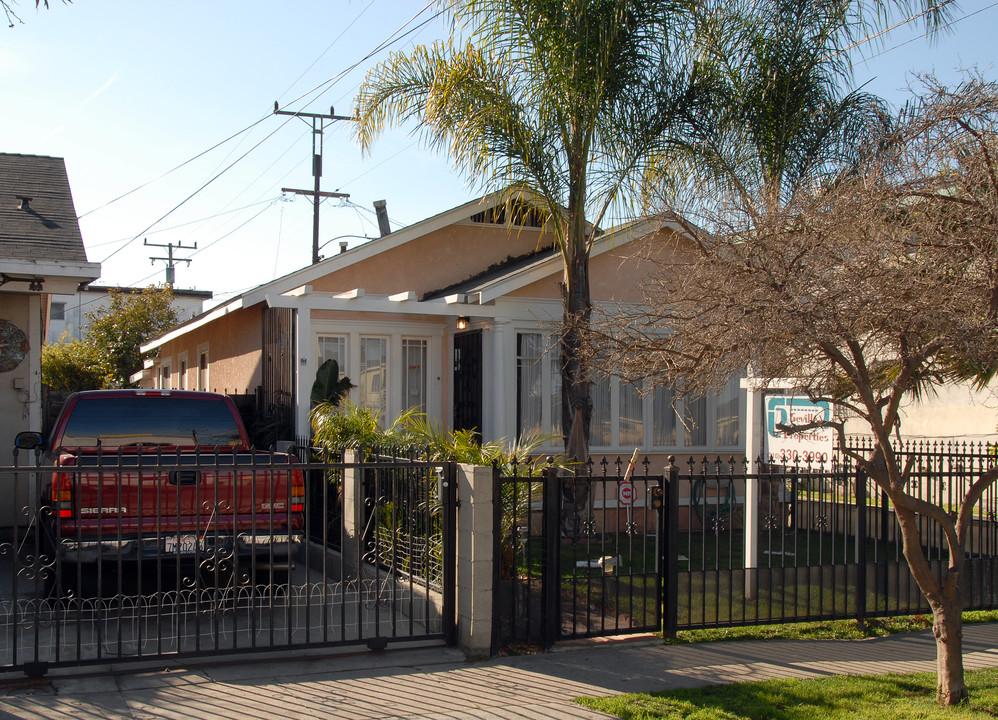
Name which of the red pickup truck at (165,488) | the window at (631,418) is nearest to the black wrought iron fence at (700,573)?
the red pickup truck at (165,488)

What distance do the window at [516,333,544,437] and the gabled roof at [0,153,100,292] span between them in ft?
Answer: 18.7

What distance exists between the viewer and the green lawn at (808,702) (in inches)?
222

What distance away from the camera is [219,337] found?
1742 centimetres

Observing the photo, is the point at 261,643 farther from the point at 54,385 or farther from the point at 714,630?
the point at 54,385

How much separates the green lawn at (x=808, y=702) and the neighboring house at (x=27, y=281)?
717 cm

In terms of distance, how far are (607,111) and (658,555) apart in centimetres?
567

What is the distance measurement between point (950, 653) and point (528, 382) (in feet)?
25.4

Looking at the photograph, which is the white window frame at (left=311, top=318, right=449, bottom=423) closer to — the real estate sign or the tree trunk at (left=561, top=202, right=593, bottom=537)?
the tree trunk at (left=561, top=202, right=593, bottom=537)

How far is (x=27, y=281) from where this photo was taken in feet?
32.2

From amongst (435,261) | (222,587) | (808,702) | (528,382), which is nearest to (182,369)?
(435,261)

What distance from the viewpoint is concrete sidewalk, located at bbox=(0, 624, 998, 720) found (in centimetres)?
553

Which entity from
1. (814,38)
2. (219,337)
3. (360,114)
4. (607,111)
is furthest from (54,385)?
(814,38)

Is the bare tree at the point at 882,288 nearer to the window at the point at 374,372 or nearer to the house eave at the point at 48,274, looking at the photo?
the house eave at the point at 48,274

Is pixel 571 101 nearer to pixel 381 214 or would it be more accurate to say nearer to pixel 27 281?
pixel 27 281
